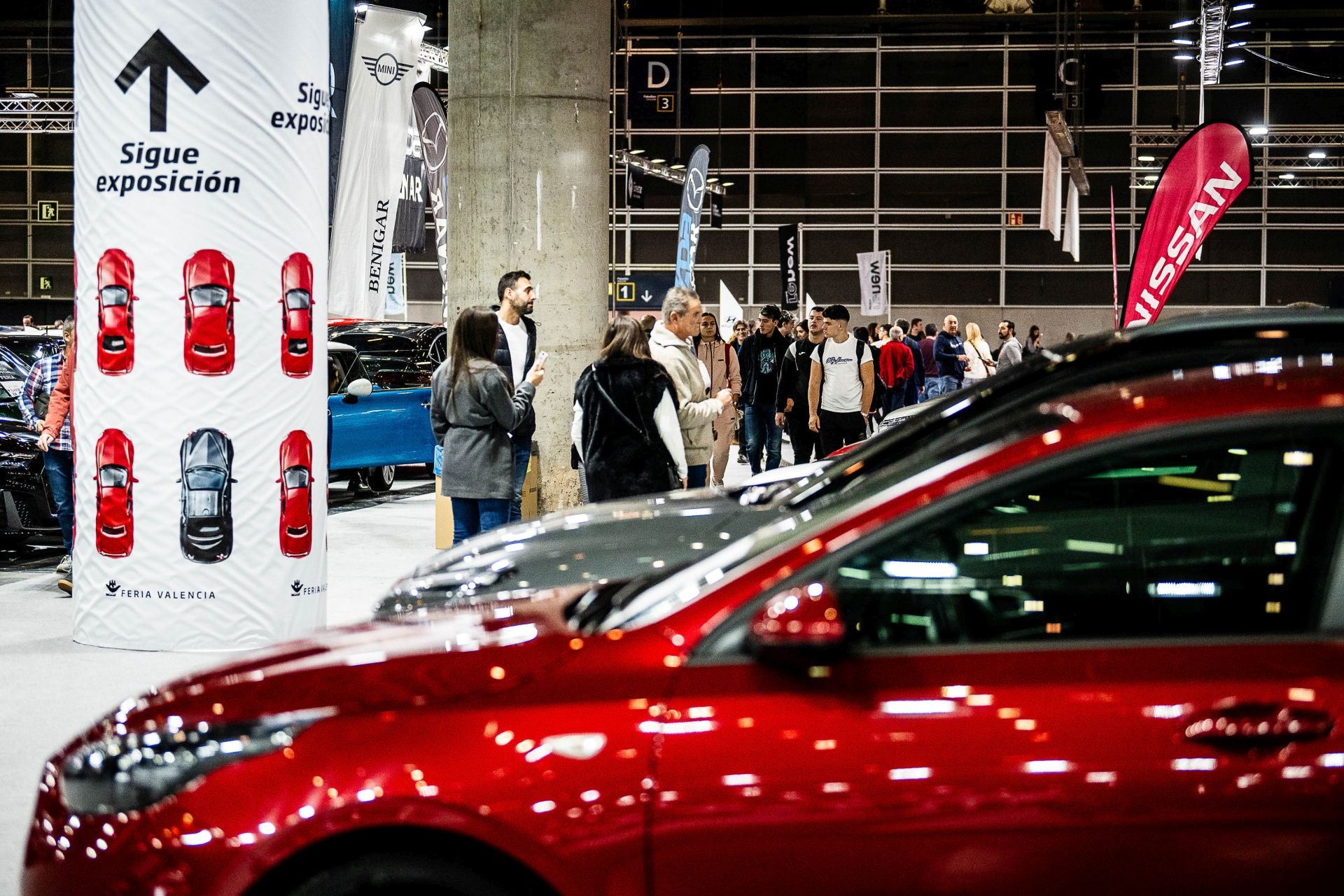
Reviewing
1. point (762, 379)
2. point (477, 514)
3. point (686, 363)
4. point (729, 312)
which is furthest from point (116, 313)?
point (729, 312)

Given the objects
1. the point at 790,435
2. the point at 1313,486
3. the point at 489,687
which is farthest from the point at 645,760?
the point at 790,435

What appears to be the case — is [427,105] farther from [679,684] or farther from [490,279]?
[679,684]

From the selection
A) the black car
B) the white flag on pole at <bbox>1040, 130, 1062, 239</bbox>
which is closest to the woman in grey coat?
the black car

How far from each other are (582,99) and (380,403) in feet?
14.7

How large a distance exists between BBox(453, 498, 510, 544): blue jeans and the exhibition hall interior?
28 mm

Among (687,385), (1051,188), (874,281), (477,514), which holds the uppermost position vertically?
(1051,188)

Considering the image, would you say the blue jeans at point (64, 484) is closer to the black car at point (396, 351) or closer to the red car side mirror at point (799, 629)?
the black car at point (396, 351)

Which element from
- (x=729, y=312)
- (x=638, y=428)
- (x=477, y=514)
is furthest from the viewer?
(x=729, y=312)

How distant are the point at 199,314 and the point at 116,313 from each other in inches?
17.4

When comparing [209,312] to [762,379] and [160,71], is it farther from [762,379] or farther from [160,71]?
[762,379]

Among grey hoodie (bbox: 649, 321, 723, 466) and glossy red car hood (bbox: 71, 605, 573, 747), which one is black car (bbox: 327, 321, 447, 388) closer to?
grey hoodie (bbox: 649, 321, 723, 466)

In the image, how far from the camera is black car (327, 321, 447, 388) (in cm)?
1470

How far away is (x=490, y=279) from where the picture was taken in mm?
11305

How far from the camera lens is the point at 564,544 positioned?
17.5 feet
